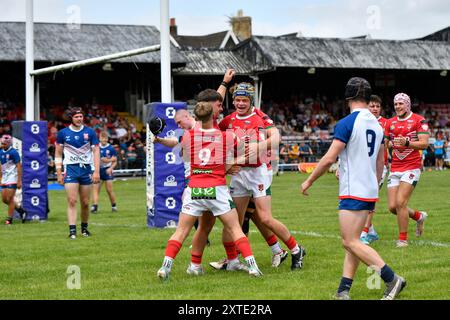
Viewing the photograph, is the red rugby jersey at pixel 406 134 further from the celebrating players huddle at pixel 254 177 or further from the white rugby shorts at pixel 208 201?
the white rugby shorts at pixel 208 201

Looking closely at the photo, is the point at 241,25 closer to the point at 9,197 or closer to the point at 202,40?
the point at 202,40

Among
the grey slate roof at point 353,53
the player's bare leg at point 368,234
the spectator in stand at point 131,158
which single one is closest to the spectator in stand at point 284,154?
the grey slate roof at point 353,53

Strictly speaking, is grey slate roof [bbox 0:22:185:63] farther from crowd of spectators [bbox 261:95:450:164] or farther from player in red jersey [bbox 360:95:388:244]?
player in red jersey [bbox 360:95:388:244]

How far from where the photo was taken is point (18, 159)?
18109mm

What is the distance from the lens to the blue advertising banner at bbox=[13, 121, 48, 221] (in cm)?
1911

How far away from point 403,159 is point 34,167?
974cm

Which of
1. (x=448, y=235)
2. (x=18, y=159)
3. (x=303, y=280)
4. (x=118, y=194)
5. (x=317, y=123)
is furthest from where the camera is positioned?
(x=317, y=123)

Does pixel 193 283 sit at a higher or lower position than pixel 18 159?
lower

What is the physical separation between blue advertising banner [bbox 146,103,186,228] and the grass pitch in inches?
18.5

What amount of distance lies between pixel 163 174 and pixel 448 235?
5.49 meters

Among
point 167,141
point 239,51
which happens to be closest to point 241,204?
point 167,141
